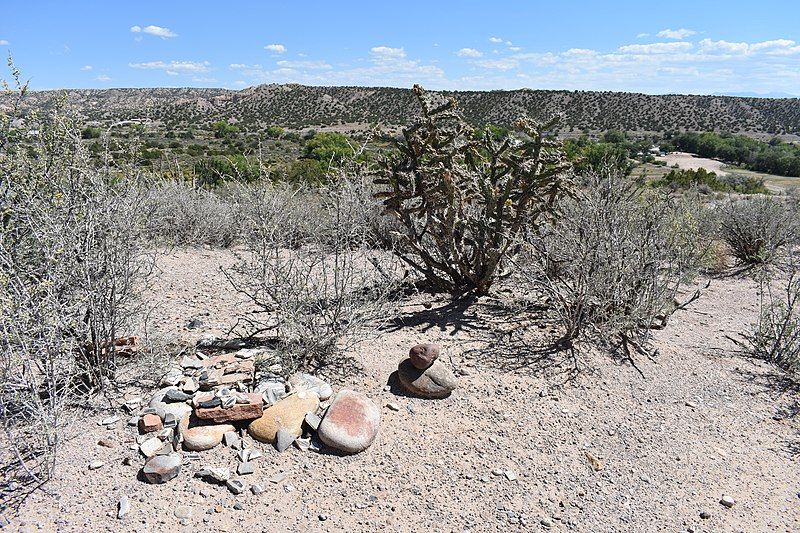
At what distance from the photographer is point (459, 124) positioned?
5887mm

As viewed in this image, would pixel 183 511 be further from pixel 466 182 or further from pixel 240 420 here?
pixel 466 182

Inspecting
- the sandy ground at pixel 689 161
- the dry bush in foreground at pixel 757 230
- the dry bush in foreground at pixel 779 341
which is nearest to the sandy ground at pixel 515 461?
the dry bush in foreground at pixel 779 341

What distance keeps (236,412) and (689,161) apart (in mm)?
40357

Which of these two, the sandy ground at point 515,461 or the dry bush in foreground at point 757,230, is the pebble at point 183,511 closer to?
the sandy ground at point 515,461

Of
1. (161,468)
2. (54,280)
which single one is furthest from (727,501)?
(54,280)

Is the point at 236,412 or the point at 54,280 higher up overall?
the point at 54,280

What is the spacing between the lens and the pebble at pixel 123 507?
3094 mm

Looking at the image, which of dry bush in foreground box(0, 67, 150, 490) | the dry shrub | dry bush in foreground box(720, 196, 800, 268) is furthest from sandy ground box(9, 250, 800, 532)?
dry bush in foreground box(720, 196, 800, 268)

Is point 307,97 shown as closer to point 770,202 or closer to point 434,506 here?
point 770,202

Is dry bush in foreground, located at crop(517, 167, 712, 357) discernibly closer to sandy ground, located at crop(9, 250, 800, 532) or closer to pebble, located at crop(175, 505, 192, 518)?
sandy ground, located at crop(9, 250, 800, 532)

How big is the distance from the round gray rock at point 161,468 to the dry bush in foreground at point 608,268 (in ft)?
11.1

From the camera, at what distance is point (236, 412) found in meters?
3.82

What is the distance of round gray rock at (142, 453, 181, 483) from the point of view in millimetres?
3348

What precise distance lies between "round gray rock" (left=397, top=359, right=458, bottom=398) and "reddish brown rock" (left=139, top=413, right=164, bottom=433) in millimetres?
1777
